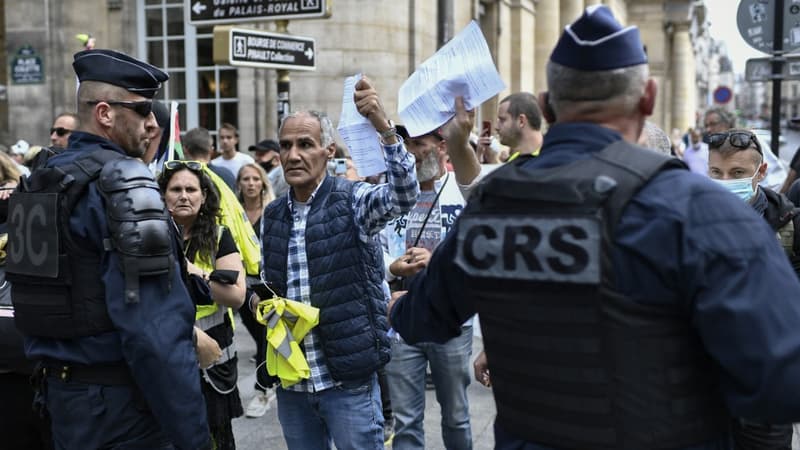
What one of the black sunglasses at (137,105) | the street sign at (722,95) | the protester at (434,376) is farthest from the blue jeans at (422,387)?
the street sign at (722,95)

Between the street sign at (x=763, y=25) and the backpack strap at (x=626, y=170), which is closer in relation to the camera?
the backpack strap at (x=626, y=170)

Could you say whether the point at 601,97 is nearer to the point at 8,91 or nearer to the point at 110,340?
the point at 110,340

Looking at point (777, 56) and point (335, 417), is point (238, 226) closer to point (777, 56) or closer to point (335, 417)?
point (335, 417)

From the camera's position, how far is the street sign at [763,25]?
822 cm

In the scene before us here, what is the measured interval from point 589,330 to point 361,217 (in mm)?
1833

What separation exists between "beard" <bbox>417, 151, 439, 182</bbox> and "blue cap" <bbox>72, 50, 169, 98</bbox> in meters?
1.98

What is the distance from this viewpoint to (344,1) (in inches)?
504

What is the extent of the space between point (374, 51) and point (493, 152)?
397 centimetres

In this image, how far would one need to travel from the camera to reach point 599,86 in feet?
6.75

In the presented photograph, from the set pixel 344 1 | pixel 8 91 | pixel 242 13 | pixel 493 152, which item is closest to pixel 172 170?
pixel 242 13

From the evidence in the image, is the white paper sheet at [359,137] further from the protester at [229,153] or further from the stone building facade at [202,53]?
the stone building facade at [202,53]

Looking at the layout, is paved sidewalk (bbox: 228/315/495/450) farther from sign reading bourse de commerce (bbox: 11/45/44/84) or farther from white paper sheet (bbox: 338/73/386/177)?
sign reading bourse de commerce (bbox: 11/45/44/84)

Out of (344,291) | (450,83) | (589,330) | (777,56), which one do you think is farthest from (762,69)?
(589,330)

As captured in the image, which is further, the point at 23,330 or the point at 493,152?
the point at 493,152
